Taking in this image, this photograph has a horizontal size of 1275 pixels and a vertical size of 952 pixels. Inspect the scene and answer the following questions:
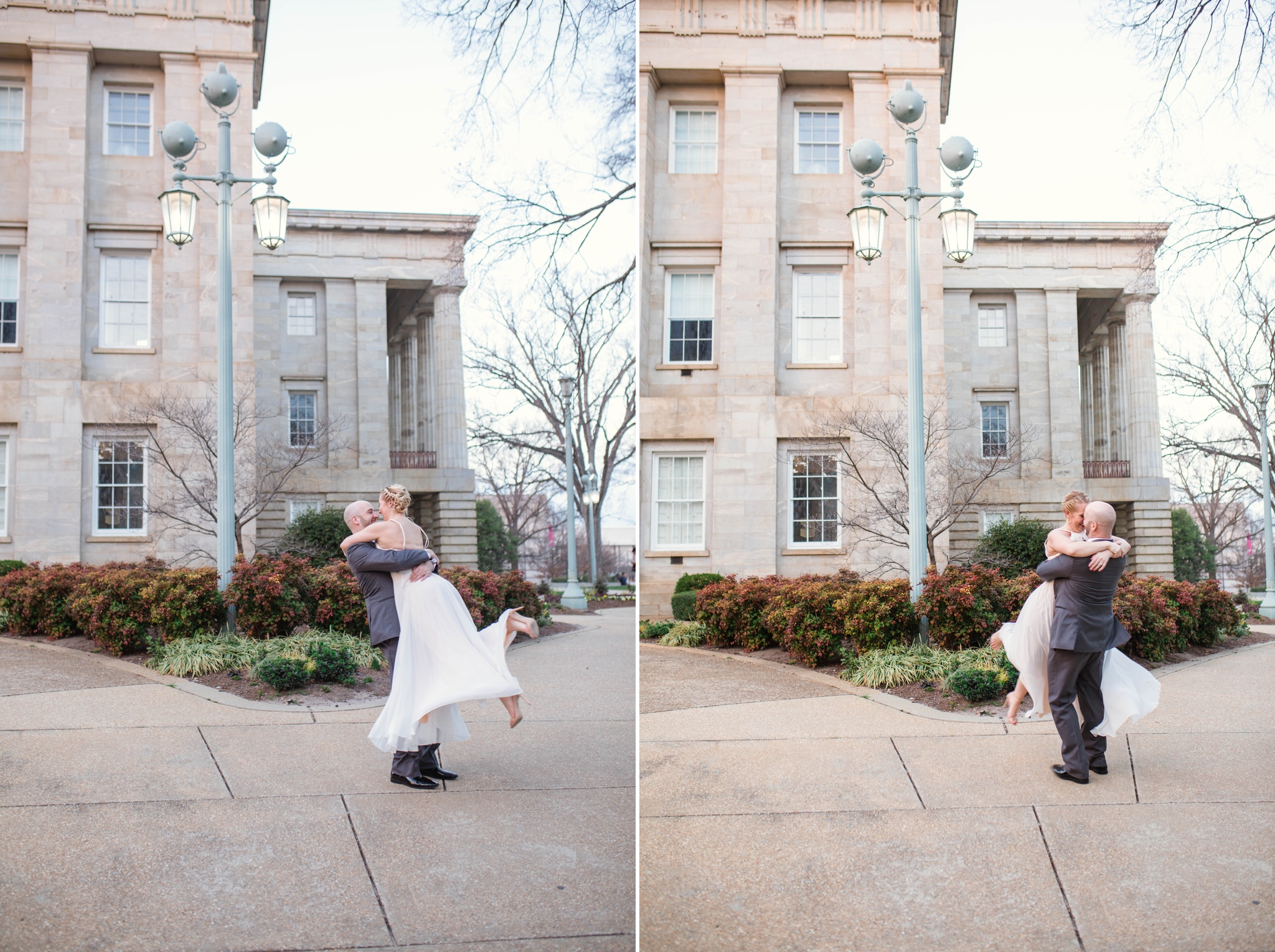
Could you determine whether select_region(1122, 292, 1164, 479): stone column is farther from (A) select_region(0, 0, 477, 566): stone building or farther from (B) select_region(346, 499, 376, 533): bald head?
(B) select_region(346, 499, 376, 533): bald head

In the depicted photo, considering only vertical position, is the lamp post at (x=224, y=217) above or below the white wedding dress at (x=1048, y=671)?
above

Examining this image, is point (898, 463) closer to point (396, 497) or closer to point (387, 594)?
point (396, 497)

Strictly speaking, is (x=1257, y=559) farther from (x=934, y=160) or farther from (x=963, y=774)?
(x=934, y=160)

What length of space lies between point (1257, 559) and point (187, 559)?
710 cm

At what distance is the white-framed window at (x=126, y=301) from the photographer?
5668mm

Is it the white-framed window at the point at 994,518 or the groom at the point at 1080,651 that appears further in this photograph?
the groom at the point at 1080,651

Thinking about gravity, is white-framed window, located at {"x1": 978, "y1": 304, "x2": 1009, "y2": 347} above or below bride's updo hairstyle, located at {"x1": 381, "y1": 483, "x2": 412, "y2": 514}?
above

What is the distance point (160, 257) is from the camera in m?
→ 6.44

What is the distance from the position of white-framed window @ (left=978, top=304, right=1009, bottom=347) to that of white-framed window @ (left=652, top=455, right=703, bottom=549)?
1424 millimetres

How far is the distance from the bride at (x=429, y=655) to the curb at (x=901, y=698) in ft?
3.67

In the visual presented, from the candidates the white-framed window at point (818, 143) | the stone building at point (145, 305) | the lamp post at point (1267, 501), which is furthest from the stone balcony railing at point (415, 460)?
the lamp post at point (1267, 501)

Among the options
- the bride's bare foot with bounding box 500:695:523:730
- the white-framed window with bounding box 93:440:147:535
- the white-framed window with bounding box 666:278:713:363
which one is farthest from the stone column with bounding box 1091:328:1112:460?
the white-framed window with bounding box 93:440:147:535

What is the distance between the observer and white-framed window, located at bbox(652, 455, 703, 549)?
12.4 feet

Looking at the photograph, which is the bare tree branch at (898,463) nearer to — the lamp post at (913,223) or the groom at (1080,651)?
the lamp post at (913,223)
